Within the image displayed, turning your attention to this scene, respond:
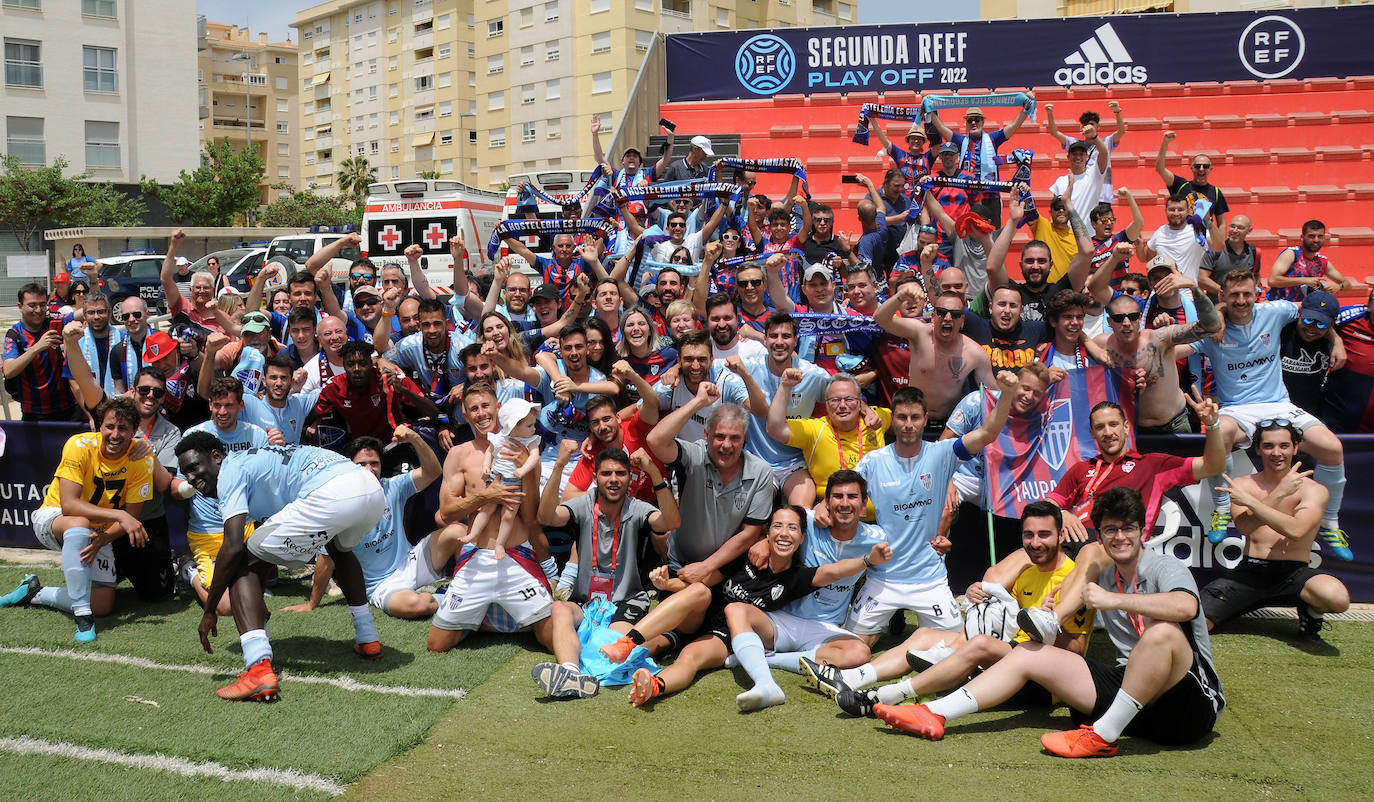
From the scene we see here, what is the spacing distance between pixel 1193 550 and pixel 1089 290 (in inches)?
82.0

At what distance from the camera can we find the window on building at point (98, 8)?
141ft

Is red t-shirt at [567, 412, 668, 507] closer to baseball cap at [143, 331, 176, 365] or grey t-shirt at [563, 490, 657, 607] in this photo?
grey t-shirt at [563, 490, 657, 607]

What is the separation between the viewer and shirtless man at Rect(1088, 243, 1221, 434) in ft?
21.6

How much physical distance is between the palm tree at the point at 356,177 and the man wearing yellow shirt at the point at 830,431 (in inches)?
2581

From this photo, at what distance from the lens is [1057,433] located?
21.3 feet

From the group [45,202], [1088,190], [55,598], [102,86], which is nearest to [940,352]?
[1088,190]

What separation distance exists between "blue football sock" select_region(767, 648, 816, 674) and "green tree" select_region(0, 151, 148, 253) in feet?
128

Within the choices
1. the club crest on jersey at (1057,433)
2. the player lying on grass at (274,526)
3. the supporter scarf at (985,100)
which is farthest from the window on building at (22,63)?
the club crest on jersey at (1057,433)

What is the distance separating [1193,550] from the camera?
21.8 ft

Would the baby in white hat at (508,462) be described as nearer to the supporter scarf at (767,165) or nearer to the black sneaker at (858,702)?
the black sneaker at (858,702)

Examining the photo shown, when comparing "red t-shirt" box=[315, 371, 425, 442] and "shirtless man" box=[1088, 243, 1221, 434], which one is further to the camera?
"red t-shirt" box=[315, 371, 425, 442]

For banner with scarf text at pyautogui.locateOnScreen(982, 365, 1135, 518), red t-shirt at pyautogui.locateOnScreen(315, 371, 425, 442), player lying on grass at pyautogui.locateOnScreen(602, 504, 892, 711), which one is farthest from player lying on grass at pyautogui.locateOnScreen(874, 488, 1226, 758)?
red t-shirt at pyautogui.locateOnScreen(315, 371, 425, 442)

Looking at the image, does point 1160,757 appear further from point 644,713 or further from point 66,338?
point 66,338

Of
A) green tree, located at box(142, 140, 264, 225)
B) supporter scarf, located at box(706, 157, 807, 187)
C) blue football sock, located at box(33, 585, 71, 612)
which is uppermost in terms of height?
green tree, located at box(142, 140, 264, 225)
